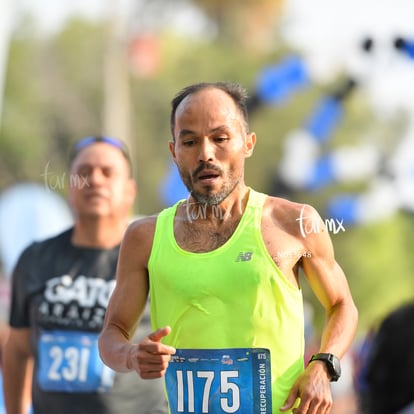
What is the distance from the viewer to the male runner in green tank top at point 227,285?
3.52 m

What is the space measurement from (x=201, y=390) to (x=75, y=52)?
84.6 feet

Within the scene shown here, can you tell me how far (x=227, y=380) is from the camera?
352cm

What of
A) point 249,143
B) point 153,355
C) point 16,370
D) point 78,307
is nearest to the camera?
point 153,355

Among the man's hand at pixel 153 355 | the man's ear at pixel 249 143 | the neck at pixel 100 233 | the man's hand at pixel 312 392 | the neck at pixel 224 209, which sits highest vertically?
the neck at pixel 100 233

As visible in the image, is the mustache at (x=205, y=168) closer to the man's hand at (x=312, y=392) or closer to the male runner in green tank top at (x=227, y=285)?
the male runner in green tank top at (x=227, y=285)

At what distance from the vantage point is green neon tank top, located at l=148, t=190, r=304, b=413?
352cm

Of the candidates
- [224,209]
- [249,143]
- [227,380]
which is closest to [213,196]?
[224,209]

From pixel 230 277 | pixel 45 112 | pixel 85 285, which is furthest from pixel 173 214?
pixel 45 112

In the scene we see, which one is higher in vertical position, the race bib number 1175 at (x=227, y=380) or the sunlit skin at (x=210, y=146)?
the sunlit skin at (x=210, y=146)

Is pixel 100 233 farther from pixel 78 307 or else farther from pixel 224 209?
pixel 224 209

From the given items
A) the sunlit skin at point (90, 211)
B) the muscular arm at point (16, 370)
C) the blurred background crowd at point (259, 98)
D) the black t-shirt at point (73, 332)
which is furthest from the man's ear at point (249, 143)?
the blurred background crowd at point (259, 98)

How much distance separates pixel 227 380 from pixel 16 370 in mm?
2227

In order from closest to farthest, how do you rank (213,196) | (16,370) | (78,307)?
(213,196)
(78,307)
(16,370)

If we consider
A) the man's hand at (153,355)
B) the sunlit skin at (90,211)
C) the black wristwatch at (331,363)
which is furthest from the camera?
the sunlit skin at (90,211)
